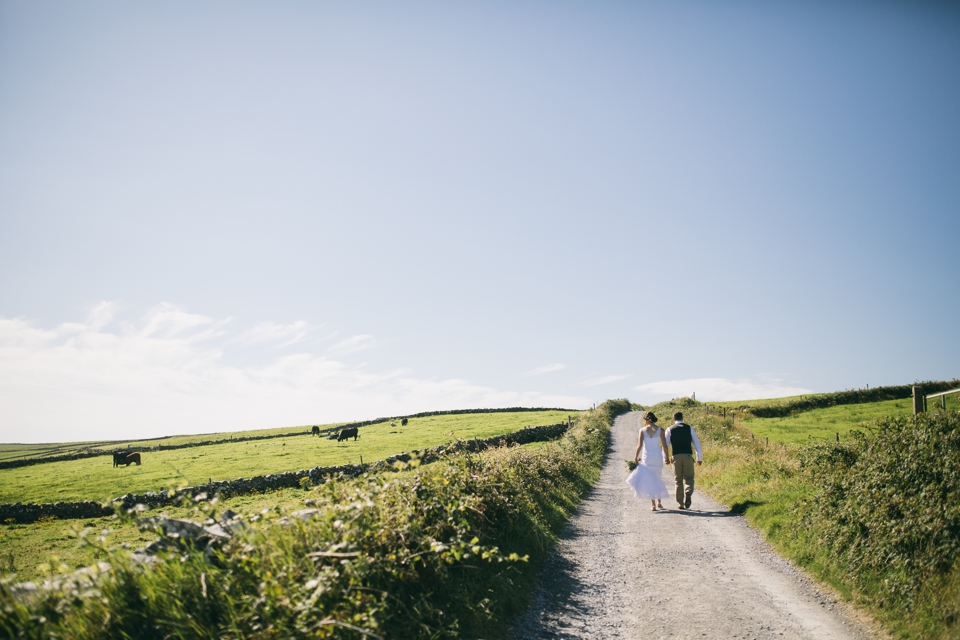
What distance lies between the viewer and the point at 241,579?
208 inches

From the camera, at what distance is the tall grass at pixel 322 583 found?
15.0 feet

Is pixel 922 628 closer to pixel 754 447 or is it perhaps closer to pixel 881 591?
pixel 881 591

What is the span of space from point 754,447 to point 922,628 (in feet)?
52.6

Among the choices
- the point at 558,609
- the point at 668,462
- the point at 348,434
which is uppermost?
the point at 668,462

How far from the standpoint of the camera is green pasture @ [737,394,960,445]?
35.9m

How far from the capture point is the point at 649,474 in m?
13.5

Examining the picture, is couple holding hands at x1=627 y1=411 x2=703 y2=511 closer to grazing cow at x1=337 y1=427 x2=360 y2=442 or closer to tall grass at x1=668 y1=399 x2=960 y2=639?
tall grass at x1=668 y1=399 x2=960 y2=639

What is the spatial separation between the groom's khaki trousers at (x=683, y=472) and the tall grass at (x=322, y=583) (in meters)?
6.94

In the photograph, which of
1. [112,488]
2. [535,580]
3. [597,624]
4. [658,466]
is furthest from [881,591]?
[112,488]

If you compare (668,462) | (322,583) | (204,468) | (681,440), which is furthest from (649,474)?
(204,468)

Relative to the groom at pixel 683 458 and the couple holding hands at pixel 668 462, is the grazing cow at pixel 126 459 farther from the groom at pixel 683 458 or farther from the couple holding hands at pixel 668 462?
the groom at pixel 683 458

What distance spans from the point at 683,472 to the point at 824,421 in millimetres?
40172

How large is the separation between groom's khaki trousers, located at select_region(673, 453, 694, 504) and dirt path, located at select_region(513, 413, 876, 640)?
1.40 metres

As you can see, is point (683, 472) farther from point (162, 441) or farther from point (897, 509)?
point (162, 441)
